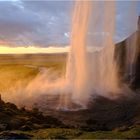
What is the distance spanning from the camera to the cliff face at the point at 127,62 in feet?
127

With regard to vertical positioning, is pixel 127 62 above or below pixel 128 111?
above

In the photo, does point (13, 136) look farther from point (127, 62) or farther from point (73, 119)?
point (127, 62)

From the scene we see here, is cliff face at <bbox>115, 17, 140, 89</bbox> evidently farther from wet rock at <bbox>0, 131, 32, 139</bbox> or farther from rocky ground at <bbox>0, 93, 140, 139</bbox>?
wet rock at <bbox>0, 131, 32, 139</bbox>

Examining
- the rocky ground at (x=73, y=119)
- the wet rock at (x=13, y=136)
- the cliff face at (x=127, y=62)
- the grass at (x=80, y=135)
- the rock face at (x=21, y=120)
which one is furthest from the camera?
the cliff face at (x=127, y=62)

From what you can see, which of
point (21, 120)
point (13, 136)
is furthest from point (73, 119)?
point (13, 136)

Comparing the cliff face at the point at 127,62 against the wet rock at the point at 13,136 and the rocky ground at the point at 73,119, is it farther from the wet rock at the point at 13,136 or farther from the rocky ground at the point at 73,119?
the wet rock at the point at 13,136

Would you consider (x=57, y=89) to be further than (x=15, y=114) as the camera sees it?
Yes

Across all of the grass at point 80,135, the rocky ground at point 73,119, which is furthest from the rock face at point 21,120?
the grass at point 80,135

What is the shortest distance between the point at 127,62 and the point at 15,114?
23.1 m

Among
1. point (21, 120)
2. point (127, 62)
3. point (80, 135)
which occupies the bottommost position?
point (80, 135)

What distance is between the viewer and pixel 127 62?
4322 centimetres

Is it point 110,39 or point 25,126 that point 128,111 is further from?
point 110,39

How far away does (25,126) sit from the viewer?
17.9 m

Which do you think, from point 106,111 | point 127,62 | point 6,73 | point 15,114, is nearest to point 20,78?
point 6,73
